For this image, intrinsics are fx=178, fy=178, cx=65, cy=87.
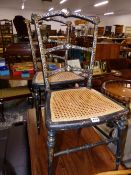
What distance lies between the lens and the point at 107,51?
3.01 metres

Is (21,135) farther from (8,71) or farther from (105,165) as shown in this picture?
(8,71)

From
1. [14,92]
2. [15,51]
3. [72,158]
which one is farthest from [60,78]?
[15,51]

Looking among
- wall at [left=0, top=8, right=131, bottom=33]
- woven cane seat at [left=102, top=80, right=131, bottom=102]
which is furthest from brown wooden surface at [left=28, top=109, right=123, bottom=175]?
wall at [left=0, top=8, right=131, bottom=33]

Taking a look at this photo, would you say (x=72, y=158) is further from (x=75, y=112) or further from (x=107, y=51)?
(x=107, y=51)

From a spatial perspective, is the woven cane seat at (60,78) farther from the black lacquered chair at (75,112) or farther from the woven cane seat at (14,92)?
the woven cane seat at (14,92)

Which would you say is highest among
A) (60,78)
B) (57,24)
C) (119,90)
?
(57,24)

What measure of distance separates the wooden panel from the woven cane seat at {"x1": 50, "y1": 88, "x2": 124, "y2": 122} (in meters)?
1.92

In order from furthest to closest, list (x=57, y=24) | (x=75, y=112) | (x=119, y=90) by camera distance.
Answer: (x=57, y=24) → (x=119, y=90) → (x=75, y=112)

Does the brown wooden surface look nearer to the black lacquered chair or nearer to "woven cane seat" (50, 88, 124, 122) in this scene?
the black lacquered chair

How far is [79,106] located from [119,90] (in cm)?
69

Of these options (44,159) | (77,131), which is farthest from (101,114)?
(77,131)

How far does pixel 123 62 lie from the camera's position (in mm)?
3447

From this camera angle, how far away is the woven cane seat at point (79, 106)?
0.88 metres

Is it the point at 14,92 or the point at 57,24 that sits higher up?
the point at 57,24
